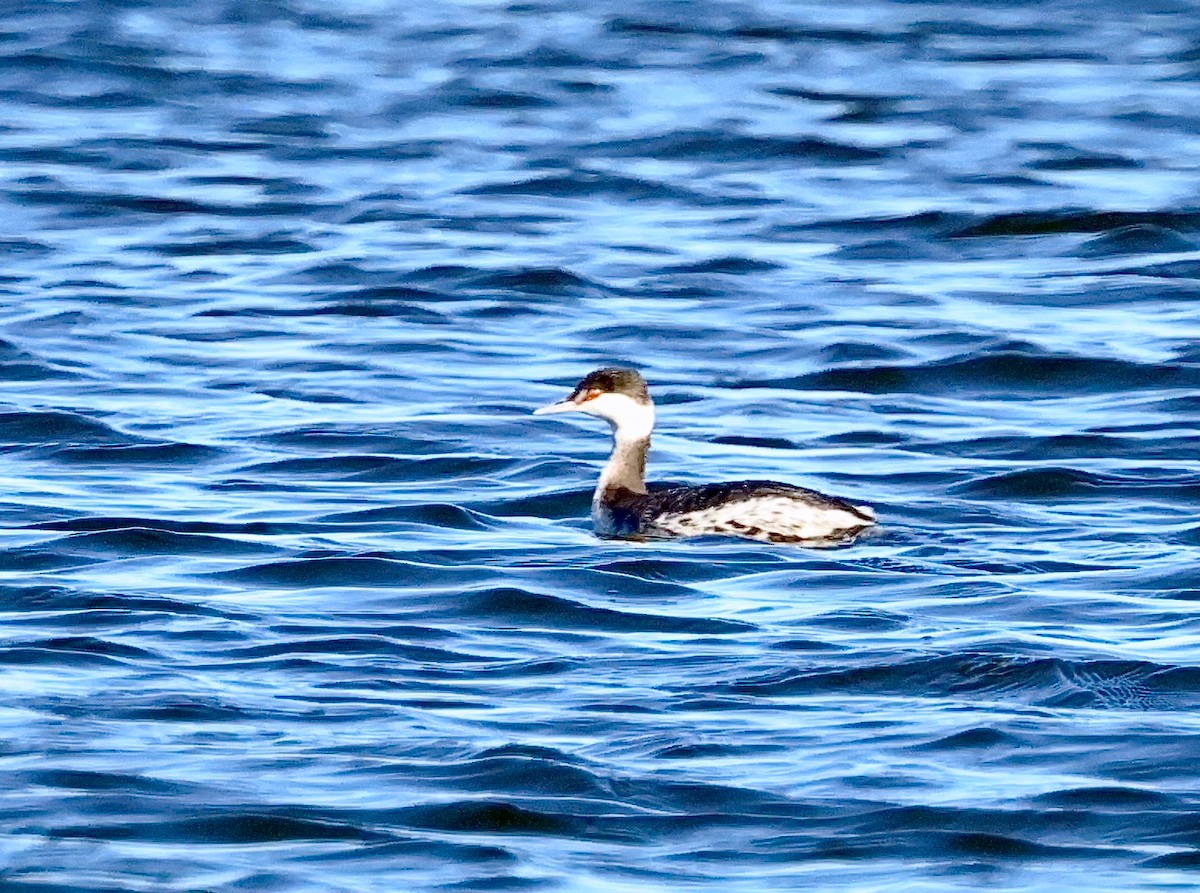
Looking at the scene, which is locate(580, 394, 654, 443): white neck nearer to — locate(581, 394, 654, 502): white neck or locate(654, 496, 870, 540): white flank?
locate(581, 394, 654, 502): white neck

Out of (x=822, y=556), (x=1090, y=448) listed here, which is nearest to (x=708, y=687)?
(x=822, y=556)

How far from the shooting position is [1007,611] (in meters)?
10.4

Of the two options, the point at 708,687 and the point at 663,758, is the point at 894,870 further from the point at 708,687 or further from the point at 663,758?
the point at 708,687

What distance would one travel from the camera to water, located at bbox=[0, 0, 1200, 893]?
7.86 metres

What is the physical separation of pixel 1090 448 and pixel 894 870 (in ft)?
22.4

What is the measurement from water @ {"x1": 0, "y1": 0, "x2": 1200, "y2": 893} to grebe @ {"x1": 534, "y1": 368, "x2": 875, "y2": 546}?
0.14m

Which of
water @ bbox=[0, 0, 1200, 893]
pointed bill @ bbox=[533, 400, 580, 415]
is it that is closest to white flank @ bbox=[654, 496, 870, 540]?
water @ bbox=[0, 0, 1200, 893]

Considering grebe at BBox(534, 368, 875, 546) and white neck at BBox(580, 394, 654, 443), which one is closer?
grebe at BBox(534, 368, 875, 546)

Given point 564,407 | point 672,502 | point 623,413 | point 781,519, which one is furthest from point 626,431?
point 781,519

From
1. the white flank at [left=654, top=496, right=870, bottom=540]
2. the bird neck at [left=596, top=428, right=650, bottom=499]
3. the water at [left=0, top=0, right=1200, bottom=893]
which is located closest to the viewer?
the water at [left=0, top=0, right=1200, bottom=893]

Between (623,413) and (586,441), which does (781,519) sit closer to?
(623,413)

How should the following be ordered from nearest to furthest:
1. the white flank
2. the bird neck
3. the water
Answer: the water, the white flank, the bird neck

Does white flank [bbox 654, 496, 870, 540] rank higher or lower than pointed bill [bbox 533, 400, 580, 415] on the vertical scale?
lower

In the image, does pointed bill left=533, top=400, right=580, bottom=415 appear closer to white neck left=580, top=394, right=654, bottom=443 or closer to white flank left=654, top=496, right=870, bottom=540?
white neck left=580, top=394, right=654, bottom=443
